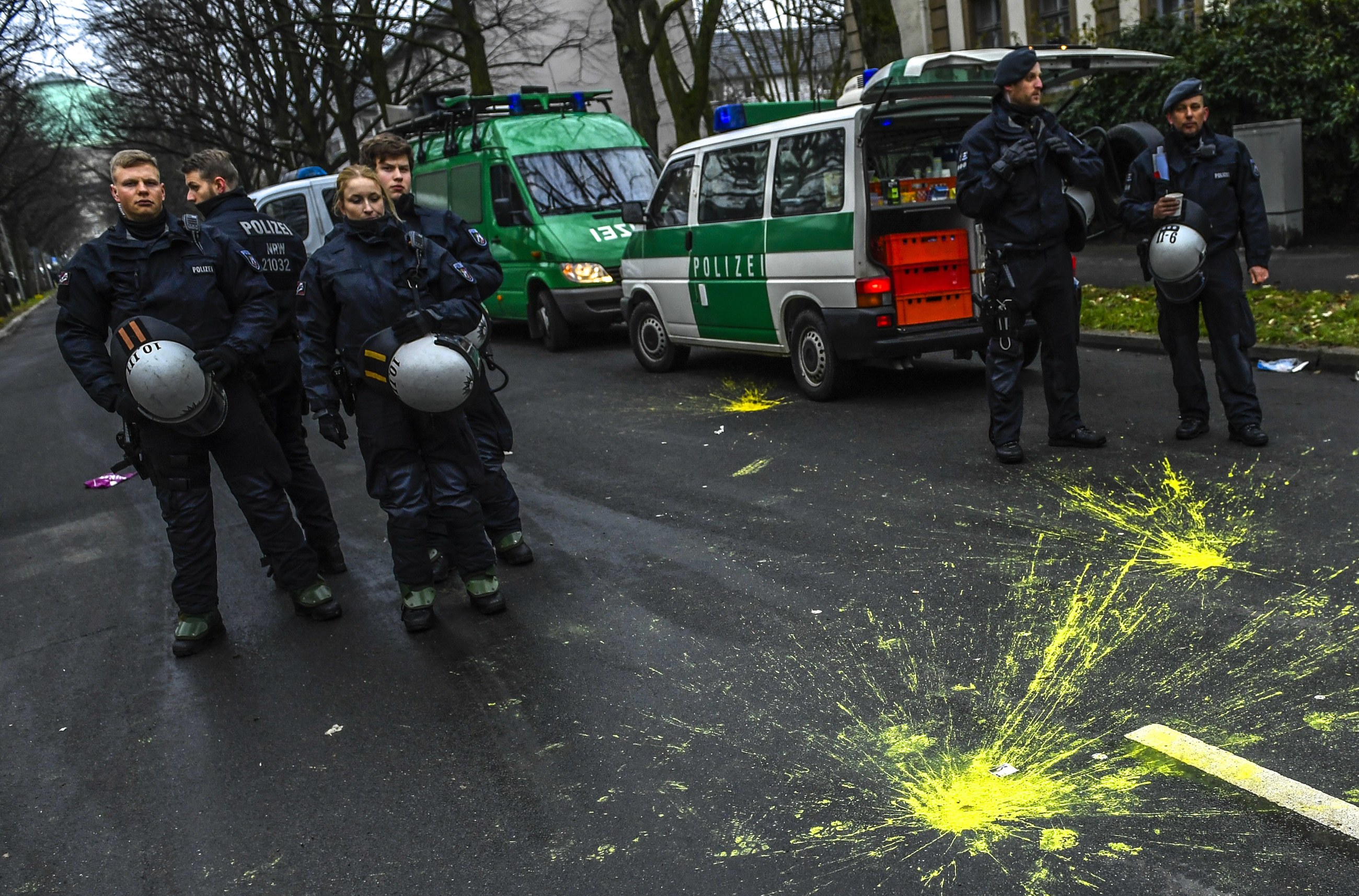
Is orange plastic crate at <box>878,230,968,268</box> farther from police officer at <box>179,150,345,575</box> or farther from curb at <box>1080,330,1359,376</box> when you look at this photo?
police officer at <box>179,150,345,575</box>

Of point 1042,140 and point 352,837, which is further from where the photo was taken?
point 1042,140

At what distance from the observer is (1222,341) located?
6582 mm

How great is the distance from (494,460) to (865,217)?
3.57m

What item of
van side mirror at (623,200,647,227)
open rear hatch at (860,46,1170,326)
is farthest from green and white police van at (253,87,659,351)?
open rear hatch at (860,46,1170,326)

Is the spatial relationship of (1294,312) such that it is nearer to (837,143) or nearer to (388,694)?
(837,143)

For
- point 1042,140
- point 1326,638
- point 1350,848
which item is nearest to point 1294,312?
point 1042,140

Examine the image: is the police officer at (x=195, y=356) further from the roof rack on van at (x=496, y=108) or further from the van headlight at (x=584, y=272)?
the roof rack on van at (x=496, y=108)

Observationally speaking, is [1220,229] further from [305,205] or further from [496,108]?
[305,205]

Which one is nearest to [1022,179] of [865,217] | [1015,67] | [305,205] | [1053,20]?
[1015,67]

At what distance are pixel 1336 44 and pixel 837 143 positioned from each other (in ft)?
30.0

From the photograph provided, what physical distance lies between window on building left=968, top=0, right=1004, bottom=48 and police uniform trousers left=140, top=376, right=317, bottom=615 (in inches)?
916

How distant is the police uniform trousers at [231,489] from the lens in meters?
5.12

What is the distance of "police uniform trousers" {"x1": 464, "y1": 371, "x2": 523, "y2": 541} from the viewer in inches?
227

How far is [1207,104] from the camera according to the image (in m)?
15.1
